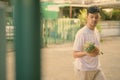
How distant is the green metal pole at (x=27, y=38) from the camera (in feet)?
3.19

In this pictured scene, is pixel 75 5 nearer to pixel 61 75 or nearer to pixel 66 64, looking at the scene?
pixel 66 64

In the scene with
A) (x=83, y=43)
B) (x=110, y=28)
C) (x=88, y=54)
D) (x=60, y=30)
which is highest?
(x=83, y=43)

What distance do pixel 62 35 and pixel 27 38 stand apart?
17622mm

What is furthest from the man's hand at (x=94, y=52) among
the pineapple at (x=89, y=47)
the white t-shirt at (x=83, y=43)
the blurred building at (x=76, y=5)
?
the blurred building at (x=76, y=5)

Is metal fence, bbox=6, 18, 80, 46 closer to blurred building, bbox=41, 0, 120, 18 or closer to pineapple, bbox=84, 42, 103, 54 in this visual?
blurred building, bbox=41, 0, 120, 18

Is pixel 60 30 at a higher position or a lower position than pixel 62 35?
higher

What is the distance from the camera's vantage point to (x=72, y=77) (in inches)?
356

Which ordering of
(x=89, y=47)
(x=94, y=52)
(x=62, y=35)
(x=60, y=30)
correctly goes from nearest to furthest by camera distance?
(x=89, y=47) < (x=94, y=52) < (x=60, y=30) < (x=62, y=35)

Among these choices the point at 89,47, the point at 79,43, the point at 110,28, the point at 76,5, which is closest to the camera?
the point at 89,47

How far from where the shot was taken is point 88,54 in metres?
4.06

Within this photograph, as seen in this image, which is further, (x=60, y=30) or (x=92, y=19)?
(x=60, y=30)

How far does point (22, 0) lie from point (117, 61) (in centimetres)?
1141

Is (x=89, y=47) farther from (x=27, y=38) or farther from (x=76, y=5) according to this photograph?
(x=76, y=5)

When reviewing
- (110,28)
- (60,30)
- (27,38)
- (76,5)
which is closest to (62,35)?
(60,30)
